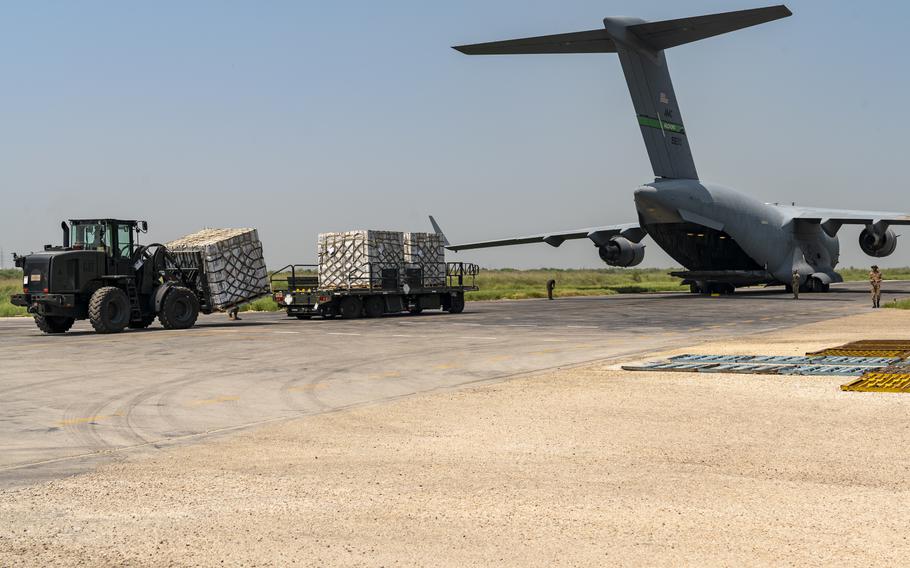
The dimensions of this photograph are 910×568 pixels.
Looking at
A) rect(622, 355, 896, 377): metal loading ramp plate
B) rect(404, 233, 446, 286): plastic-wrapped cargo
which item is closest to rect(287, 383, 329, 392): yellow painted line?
rect(622, 355, 896, 377): metal loading ramp plate

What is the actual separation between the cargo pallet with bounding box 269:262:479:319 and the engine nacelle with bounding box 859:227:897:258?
23394 millimetres

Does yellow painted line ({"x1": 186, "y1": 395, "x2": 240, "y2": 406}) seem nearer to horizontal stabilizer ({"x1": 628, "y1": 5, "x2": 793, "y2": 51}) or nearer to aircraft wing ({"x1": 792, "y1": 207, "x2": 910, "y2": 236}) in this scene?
horizontal stabilizer ({"x1": 628, "y1": 5, "x2": 793, "y2": 51})

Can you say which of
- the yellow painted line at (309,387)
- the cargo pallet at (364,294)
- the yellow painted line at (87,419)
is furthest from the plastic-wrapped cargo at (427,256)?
the yellow painted line at (87,419)

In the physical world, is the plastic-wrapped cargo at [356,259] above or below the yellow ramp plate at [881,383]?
above

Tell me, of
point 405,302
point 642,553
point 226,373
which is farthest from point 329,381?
point 405,302

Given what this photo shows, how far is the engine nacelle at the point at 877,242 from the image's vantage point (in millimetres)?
45844

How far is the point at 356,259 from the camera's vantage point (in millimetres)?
31359

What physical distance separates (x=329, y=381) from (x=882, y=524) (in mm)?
9178

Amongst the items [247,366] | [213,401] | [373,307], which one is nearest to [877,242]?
[373,307]

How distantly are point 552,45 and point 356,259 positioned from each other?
1245cm

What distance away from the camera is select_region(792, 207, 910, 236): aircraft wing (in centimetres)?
4528

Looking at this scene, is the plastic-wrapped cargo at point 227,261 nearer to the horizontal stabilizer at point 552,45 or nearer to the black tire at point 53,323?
the black tire at point 53,323

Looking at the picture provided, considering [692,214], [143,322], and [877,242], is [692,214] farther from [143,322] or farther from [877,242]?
[143,322]

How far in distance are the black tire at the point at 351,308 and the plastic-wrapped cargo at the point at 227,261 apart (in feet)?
10.2
